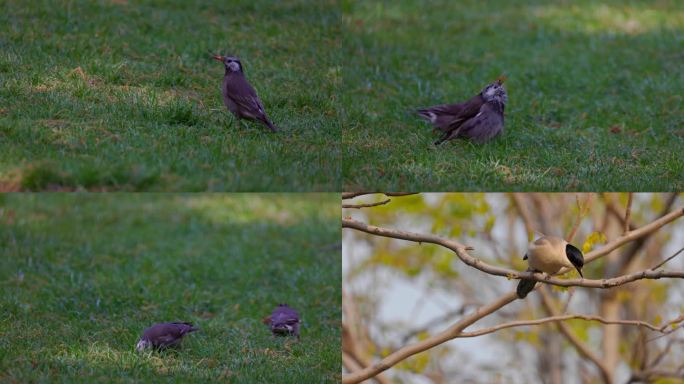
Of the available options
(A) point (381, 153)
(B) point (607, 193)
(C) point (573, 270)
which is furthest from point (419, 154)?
(C) point (573, 270)

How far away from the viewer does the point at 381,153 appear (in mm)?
8719

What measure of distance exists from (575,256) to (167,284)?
4446mm

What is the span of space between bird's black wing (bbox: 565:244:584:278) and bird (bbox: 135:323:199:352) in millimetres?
3024

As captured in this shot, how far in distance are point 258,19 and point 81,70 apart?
10.4 feet

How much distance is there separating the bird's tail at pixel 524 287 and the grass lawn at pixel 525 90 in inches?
90.3

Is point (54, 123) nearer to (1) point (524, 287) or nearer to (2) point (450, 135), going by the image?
(2) point (450, 135)

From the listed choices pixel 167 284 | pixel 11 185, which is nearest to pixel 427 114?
pixel 167 284

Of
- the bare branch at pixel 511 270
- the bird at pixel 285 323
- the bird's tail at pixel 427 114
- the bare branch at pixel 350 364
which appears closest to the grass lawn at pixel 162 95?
the bird's tail at pixel 427 114

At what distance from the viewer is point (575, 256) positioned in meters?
6.03

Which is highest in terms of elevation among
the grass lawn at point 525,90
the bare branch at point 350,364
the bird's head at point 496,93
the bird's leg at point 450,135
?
the bird's head at point 496,93

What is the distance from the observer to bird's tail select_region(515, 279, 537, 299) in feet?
18.8

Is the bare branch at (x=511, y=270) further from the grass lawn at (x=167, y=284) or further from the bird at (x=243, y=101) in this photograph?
the bird at (x=243, y=101)

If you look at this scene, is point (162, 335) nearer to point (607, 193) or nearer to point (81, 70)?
point (81, 70)

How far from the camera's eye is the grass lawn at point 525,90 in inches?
331
